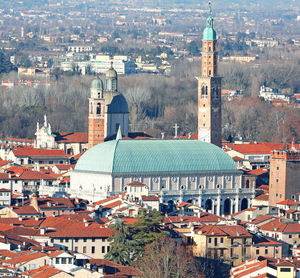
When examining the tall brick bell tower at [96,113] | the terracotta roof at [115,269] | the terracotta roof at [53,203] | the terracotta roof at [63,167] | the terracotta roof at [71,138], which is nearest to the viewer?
the terracotta roof at [115,269]

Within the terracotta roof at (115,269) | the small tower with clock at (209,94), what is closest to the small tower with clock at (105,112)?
the small tower with clock at (209,94)

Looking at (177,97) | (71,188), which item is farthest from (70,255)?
(177,97)

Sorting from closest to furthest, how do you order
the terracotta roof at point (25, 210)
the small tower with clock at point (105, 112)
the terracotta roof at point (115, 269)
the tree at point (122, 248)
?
the terracotta roof at point (115, 269)
the tree at point (122, 248)
the terracotta roof at point (25, 210)
the small tower with clock at point (105, 112)

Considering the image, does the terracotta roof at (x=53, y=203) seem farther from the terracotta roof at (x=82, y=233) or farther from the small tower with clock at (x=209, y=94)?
the small tower with clock at (x=209, y=94)

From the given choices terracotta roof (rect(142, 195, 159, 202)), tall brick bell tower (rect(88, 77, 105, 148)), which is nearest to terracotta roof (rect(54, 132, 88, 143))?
tall brick bell tower (rect(88, 77, 105, 148))

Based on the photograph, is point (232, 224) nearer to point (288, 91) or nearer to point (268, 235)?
point (268, 235)

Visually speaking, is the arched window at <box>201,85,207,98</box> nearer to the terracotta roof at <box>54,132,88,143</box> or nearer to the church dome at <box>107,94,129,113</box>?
the church dome at <box>107,94,129,113</box>
